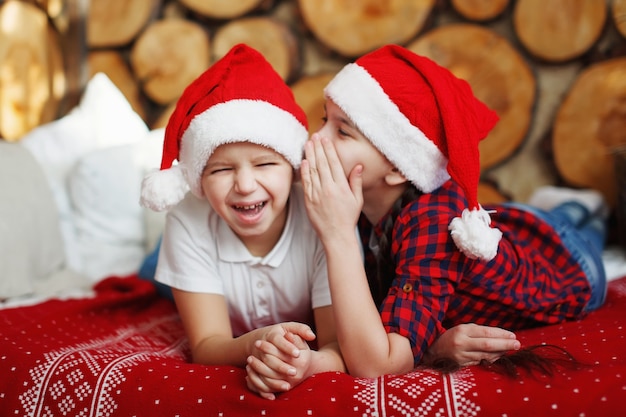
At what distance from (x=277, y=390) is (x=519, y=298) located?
51 cm

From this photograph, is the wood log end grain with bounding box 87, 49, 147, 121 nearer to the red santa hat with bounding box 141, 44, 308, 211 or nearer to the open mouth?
the red santa hat with bounding box 141, 44, 308, 211

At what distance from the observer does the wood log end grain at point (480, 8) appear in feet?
6.51

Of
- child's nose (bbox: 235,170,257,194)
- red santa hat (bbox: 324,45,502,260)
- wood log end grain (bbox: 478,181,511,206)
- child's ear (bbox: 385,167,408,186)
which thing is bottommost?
wood log end grain (bbox: 478,181,511,206)

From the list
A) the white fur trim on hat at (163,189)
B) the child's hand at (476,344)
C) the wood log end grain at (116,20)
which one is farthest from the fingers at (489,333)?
Result: the wood log end grain at (116,20)

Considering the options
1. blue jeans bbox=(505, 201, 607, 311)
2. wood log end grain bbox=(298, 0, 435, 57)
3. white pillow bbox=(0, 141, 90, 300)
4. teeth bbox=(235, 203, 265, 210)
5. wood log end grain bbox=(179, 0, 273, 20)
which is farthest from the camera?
wood log end grain bbox=(179, 0, 273, 20)

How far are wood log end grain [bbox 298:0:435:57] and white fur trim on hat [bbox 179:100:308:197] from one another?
3.43 ft

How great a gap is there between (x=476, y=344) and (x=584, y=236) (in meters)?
0.74

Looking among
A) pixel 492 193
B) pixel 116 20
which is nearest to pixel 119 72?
pixel 116 20

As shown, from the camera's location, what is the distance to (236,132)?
1.03 m

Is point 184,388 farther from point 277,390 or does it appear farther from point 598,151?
point 598,151

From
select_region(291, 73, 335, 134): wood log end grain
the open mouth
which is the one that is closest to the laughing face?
the open mouth

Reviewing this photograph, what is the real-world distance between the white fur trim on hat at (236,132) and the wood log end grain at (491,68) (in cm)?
105

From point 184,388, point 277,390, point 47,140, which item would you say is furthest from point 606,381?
point 47,140

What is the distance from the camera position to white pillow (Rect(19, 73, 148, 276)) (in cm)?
184
